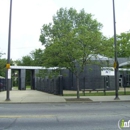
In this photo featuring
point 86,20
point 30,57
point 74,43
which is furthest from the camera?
point 30,57

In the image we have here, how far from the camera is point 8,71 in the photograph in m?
20.4

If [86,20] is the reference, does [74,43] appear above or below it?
below

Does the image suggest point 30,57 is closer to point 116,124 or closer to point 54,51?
point 54,51

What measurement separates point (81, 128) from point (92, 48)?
12354 millimetres

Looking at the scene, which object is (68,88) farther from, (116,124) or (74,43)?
(116,124)

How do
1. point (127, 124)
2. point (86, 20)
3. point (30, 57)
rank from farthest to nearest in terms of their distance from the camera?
point (30, 57) < point (86, 20) < point (127, 124)

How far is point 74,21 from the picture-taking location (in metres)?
56.8

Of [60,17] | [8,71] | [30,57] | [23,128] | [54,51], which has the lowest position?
[23,128]

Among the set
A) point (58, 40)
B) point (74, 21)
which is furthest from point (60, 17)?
point (58, 40)

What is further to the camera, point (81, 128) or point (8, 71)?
point (8, 71)

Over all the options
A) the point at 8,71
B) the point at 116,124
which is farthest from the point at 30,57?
the point at 116,124

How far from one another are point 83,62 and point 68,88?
18.1m

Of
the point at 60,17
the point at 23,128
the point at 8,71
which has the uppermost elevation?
the point at 60,17

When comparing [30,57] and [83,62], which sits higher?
[30,57]
